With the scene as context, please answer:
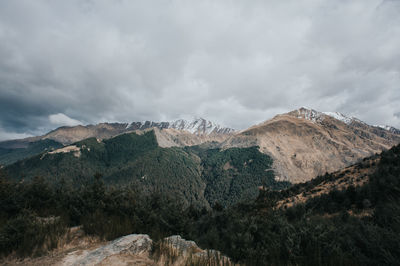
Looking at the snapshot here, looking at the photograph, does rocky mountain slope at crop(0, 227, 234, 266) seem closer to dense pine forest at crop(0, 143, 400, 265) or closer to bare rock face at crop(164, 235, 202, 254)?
bare rock face at crop(164, 235, 202, 254)

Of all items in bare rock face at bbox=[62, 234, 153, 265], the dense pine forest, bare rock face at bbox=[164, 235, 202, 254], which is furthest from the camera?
bare rock face at bbox=[164, 235, 202, 254]

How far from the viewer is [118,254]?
13.8 feet

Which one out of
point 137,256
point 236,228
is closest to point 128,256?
point 137,256

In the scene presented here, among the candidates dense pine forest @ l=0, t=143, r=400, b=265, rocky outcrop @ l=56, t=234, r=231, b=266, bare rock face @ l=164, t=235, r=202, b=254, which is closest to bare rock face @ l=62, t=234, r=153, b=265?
rocky outcrop @ l=56, t=234, r=231, b=266

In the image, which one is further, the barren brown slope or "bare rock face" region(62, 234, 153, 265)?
the barren brown slope

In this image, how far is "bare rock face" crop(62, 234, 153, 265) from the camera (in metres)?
3.92

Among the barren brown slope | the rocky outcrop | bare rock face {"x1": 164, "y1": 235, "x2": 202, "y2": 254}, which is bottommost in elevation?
the barren brown slope

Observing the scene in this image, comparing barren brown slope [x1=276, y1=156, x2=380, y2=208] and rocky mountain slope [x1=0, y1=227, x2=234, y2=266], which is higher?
rocky mountain slope [x1=0, y1=227, x2=234, y2=266]

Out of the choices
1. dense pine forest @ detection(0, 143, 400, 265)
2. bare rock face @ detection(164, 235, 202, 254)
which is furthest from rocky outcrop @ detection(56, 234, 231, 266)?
dense pine forest @ detection(0, 143, 400, 265)

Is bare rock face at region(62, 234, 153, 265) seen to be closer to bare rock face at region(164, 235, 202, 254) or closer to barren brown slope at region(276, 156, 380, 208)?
bare rock face at region(164, 235, 202, 254)

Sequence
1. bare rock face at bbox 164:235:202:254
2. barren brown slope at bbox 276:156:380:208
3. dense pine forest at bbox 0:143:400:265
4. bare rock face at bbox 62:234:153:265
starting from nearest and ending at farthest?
dense pine forest at bbox 0:143:400:265
bare rock face at bbox 62:234:153:265
bare rock face at bbox 164:235:202:254
barren brown slope at bbox 276:156:380:208

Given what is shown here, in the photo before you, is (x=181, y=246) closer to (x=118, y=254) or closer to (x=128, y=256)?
(x=128, y=256)

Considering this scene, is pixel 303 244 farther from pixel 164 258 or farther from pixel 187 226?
pixel 187 226

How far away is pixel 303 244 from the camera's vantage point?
4.27 meters
